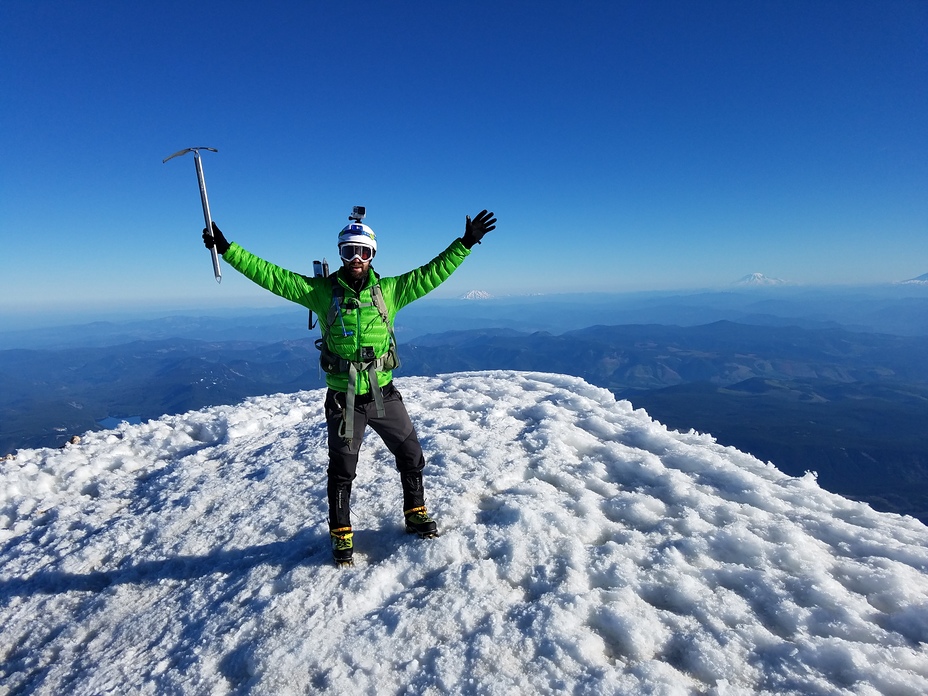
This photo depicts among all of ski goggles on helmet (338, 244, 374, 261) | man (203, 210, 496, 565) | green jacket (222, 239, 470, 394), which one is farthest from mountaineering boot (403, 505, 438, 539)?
ski goggles on helmet (338, 244, 374, 261)

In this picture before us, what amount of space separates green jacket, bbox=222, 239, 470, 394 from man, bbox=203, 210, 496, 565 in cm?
1

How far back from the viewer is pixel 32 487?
32.7 ft

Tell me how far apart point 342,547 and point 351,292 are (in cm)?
342

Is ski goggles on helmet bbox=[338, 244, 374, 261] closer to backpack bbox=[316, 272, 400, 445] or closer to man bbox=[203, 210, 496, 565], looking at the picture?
man bbox=[203, 210, 496, 565]

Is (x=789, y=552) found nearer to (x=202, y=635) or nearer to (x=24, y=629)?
(x=202, y=635)

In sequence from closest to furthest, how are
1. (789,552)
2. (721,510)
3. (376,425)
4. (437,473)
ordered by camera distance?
(789,552), (376,425), (721,510), (437,473)

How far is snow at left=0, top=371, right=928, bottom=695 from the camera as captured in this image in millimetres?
4051

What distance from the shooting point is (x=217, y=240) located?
573 centimetres

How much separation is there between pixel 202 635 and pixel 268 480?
157 inches

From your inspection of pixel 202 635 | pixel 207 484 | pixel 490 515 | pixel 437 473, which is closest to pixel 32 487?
pixel 207 484

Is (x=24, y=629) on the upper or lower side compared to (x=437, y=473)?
lower

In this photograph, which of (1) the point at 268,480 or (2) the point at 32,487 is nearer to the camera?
(1) the point at 268,480

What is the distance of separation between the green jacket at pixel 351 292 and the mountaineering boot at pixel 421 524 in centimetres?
196

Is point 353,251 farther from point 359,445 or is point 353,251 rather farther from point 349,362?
point 359,445
